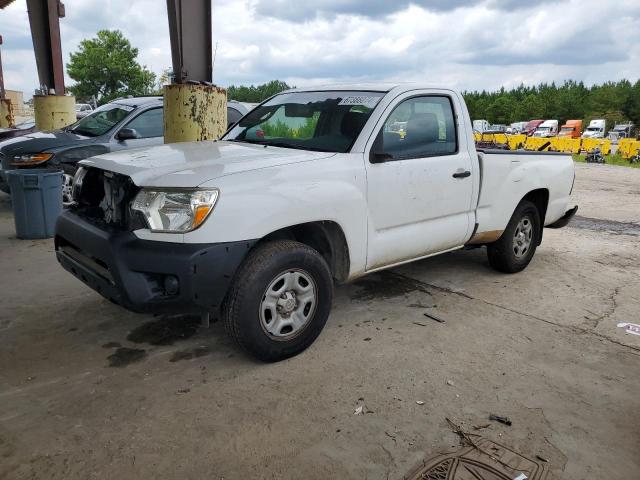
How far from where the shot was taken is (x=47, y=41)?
11852 millimetres

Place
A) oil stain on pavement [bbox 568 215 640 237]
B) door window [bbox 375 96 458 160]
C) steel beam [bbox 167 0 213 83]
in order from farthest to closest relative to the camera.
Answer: oil stain on pavement [bbox 568 215 640 237]
steel beam [bbox 167 0 213 83]
door window [bbox 375 96 458 160]

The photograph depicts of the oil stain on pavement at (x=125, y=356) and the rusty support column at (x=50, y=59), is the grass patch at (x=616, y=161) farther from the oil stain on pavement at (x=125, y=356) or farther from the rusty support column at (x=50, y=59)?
the oil stain on pavement at (x=125, y=356)

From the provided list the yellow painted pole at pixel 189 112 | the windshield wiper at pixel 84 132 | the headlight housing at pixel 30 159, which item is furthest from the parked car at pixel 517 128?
the headlight housing at pixel 30 159

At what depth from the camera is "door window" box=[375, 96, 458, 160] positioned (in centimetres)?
387

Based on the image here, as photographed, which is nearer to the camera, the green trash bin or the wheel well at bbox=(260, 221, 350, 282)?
the wheel well at bbox=(260, 221, 350, 282)

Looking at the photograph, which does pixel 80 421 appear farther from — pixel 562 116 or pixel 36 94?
pixel 562 116

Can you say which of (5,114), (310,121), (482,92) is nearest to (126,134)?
(310,121)

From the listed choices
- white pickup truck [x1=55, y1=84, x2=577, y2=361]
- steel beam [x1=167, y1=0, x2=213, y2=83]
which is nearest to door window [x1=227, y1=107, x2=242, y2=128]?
steel beam [x1=167, y1=0, x2=213, y2=83]

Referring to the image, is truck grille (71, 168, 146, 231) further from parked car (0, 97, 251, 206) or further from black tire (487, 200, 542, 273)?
parked car (0, 97, 251, 206)

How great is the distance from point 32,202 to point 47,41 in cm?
736

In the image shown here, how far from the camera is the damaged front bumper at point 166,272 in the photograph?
113 inches

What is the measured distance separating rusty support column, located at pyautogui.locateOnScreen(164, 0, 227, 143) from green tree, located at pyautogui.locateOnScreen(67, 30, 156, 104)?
50670 mm

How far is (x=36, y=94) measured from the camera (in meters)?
11.6

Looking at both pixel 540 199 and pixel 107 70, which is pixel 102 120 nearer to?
pixel 540 199
